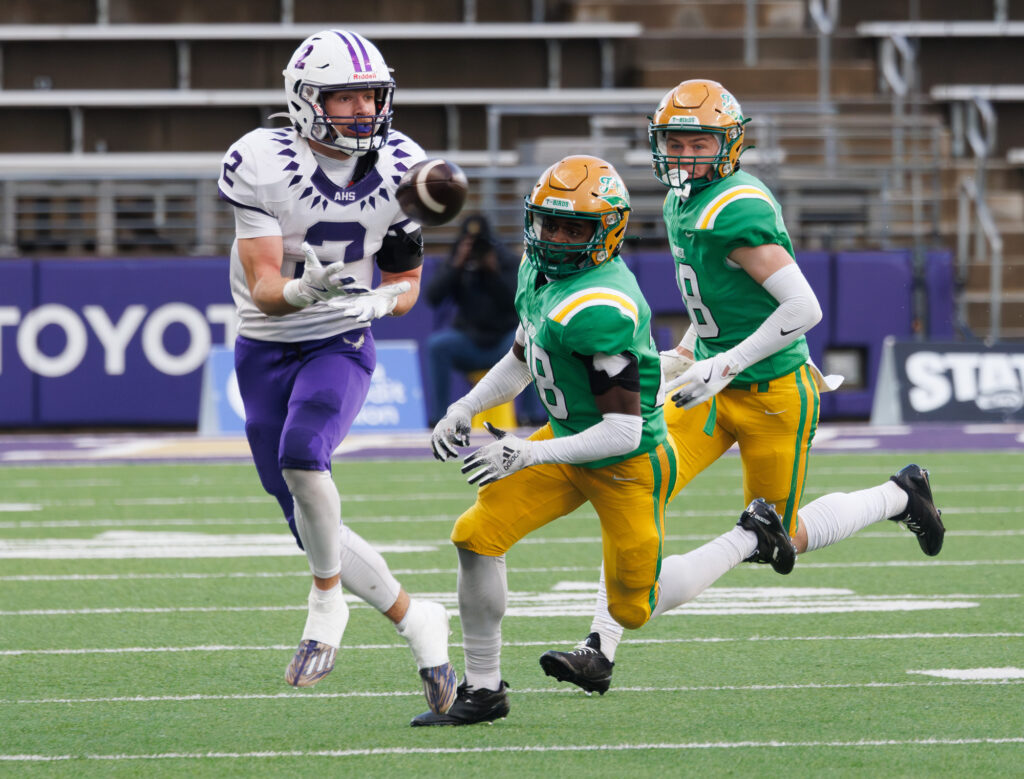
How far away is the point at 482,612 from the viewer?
4.17 m

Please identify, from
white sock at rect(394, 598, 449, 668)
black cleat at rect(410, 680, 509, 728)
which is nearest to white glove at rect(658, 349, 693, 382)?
white sock at rect(394, 598, 449, 668)

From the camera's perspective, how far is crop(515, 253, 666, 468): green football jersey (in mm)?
4000

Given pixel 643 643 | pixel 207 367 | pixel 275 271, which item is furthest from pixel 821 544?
pixel 207 367

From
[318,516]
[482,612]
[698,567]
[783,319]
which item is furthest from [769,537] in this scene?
[318,516]

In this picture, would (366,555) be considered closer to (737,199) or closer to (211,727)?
(211,727)

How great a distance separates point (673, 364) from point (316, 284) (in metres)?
1.41

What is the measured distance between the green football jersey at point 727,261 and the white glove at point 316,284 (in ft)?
4.05

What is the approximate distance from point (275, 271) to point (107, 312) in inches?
375

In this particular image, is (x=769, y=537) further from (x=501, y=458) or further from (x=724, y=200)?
(x=501, y=458)

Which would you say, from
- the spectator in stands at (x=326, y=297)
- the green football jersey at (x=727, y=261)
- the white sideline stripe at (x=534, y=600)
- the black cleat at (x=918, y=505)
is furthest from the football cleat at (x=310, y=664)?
the black cleat at (x=918, y=505)

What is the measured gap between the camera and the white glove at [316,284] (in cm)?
407

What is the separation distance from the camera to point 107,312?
44.1ft

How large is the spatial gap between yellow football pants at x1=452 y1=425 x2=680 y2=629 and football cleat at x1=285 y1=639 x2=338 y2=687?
42 centimetres

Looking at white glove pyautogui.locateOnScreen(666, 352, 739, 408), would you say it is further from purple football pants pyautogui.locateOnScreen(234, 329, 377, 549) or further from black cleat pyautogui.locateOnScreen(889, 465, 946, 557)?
black cleat pyautogui.locateOnScreen(889, 465, 946, 557)
